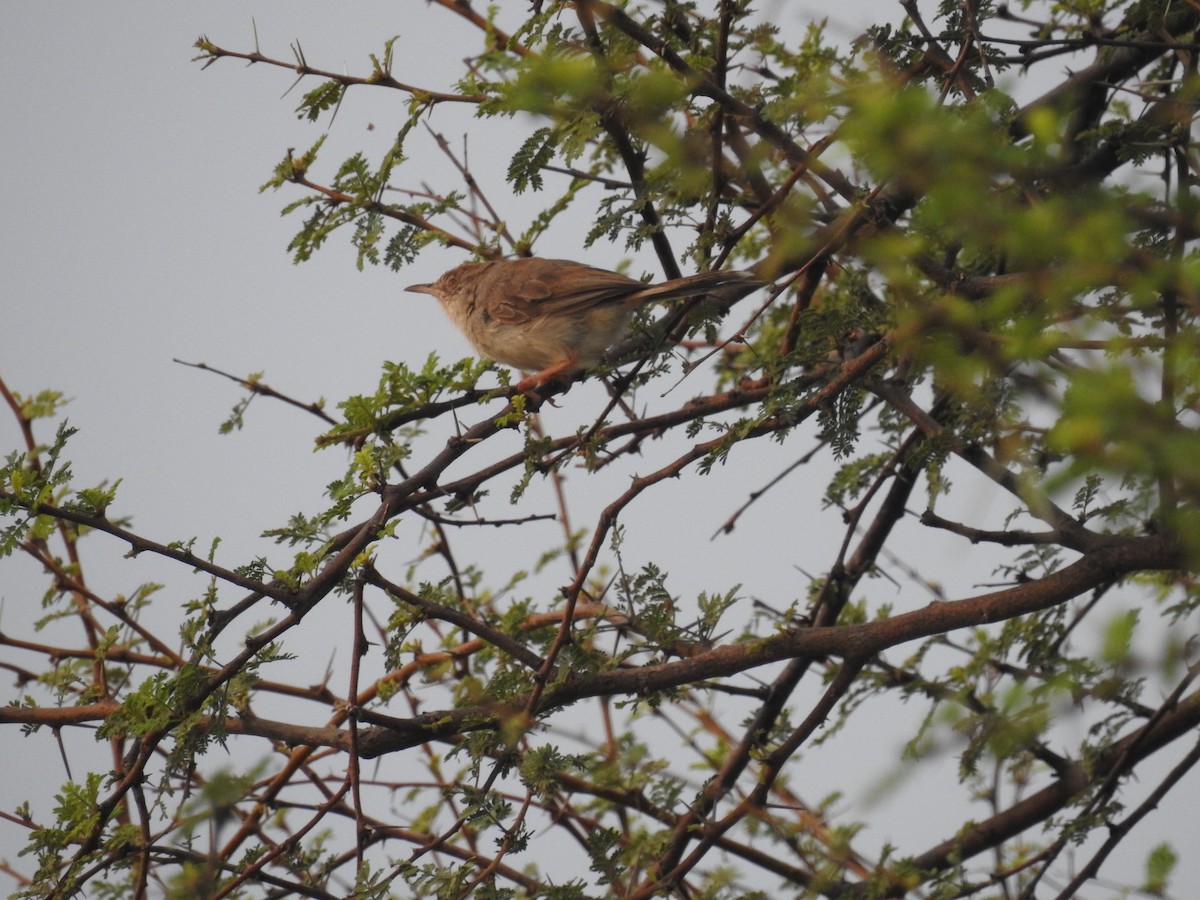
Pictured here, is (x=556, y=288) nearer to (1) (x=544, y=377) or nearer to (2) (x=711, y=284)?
(1) (x=544, y=377)

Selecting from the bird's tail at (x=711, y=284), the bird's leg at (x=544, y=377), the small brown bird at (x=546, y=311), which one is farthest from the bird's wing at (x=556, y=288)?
the bird's tail at (x=711, y=284)

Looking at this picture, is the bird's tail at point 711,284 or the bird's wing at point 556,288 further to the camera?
the bird's wing at point 556,288

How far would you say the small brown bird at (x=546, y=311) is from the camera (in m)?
4.52

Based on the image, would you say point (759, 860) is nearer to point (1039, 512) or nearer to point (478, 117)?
point (1039, 512)

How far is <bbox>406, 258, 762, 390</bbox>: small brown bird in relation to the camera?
452 centimetres

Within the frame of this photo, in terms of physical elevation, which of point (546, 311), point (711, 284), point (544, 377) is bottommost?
point (711, 284)

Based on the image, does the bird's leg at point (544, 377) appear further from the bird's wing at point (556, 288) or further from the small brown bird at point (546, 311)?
the bird's wing at point (556, 288)

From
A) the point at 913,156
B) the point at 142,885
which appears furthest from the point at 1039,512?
the point at 142,885

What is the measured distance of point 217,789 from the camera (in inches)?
60.0

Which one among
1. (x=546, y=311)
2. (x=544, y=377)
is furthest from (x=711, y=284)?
(x=546, y=311)

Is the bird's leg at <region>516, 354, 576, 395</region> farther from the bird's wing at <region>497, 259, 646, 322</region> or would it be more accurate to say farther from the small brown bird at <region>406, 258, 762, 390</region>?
the bird's wing at <region>497, 259, 646, 322</region>

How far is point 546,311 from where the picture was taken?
15.6 feet

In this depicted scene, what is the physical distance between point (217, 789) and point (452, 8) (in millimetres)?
3424

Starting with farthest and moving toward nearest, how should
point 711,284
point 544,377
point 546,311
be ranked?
point 546,311 < point 544,377 < point 711,284
